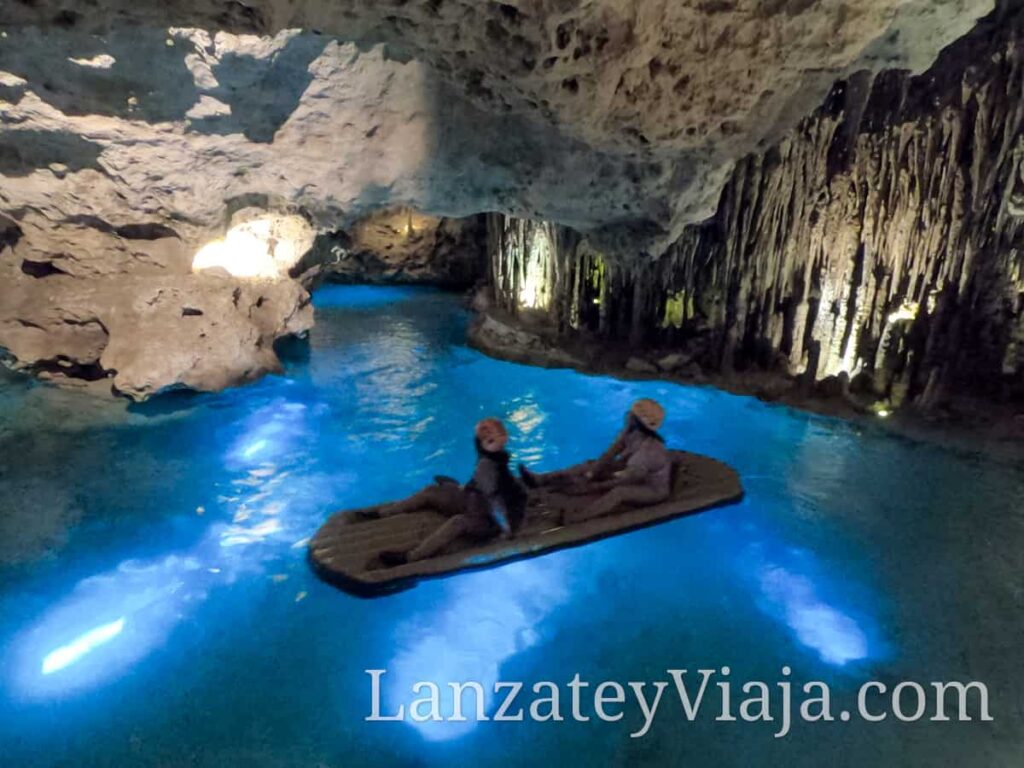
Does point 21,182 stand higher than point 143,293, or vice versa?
point 21,182

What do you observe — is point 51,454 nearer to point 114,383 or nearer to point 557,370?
point 114,383

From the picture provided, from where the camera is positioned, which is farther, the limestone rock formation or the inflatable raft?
the limestone rock formation

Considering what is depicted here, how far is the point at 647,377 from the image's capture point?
8695 millimetres

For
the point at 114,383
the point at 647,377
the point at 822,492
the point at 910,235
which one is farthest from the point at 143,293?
the point at 910,235

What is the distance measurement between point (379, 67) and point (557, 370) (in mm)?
4567

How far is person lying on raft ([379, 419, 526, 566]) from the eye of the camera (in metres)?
4.35

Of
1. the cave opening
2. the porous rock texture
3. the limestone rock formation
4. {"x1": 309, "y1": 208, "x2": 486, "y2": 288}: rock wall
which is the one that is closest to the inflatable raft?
the cave opening

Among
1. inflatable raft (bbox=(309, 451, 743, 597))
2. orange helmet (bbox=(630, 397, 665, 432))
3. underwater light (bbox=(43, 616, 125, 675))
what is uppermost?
orange helmet (bbox=(630, 397, 665, 432))

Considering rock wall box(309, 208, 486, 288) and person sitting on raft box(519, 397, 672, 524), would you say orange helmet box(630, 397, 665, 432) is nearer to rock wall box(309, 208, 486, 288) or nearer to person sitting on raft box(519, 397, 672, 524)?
person sitting on raft box(519, 397, 672, 524)

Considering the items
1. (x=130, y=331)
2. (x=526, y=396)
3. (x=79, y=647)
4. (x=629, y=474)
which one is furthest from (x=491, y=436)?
(x=130, y=331)

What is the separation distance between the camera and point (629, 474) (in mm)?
5035

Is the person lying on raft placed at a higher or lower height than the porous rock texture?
lower

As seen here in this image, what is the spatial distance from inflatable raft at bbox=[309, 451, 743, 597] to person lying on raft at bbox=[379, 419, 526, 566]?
6cm

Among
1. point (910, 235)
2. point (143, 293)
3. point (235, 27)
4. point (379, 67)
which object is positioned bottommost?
point (143, 293)
